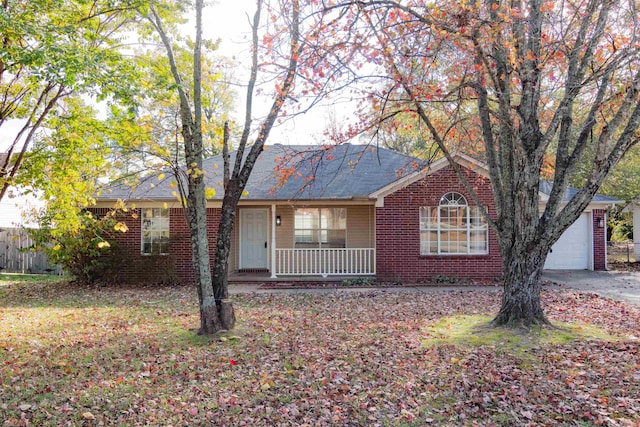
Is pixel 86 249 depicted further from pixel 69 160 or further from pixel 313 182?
pixel 313 182

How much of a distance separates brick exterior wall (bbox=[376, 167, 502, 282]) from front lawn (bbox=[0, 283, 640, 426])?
480cm

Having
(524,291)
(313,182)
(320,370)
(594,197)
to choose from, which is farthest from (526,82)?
(594,197)

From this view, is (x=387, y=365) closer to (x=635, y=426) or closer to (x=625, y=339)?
(x=635, y=426)

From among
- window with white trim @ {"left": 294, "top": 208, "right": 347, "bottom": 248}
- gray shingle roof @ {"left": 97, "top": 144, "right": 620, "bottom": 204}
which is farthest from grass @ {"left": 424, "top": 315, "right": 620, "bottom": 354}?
window with white trim @ {"left": 294, "top": 208, "right": 347, "bottom": 248}

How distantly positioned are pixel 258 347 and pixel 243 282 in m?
7.77

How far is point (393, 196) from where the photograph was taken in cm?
1431

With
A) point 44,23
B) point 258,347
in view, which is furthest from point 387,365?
point 44,23

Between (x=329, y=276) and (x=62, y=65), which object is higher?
(x=62, y=65)

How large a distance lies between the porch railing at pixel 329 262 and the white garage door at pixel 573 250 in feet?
22.6

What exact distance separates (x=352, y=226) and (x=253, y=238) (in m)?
3.55

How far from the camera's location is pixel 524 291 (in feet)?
23.9

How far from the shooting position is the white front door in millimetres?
16547

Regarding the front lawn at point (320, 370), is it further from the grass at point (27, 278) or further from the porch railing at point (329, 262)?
the grass at point (27, 278)

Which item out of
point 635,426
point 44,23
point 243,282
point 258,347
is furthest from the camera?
point 243,282
